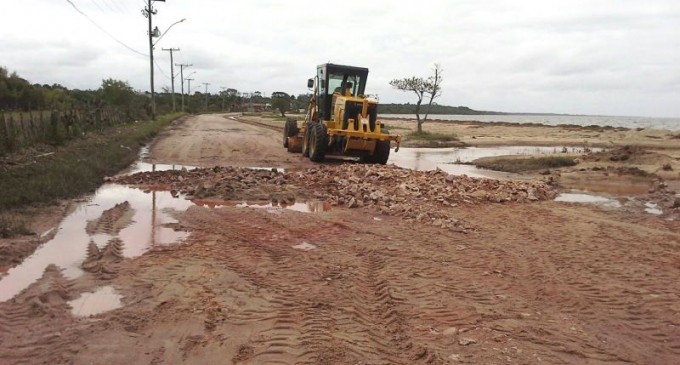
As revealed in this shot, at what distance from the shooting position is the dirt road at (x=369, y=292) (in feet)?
14.6

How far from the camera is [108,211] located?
31.7 feet

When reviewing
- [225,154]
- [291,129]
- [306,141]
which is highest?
[291,129]

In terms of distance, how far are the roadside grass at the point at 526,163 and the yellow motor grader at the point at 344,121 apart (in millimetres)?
4571

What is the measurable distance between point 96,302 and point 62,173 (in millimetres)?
8362

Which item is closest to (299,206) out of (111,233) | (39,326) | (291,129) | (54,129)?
(111,233)

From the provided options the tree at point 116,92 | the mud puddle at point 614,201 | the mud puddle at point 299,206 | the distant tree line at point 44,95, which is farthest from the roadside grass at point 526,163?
the tree at point 116,92

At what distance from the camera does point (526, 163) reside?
2120cm

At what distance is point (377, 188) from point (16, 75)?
183ft

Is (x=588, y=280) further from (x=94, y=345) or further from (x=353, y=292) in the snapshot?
(x=94, y=345)

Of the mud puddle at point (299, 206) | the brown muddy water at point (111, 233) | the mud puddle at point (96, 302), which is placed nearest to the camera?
the mud puddle at point (96, 302)

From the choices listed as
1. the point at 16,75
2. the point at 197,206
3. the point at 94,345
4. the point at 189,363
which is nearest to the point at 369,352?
the point at 189,363

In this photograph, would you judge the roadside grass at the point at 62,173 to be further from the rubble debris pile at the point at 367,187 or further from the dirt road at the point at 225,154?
the dirt road at the point at 225,154

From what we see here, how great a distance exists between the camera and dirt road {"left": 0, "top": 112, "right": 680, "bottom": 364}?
175 inches

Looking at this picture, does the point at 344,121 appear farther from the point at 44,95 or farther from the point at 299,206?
the point at 44,95
